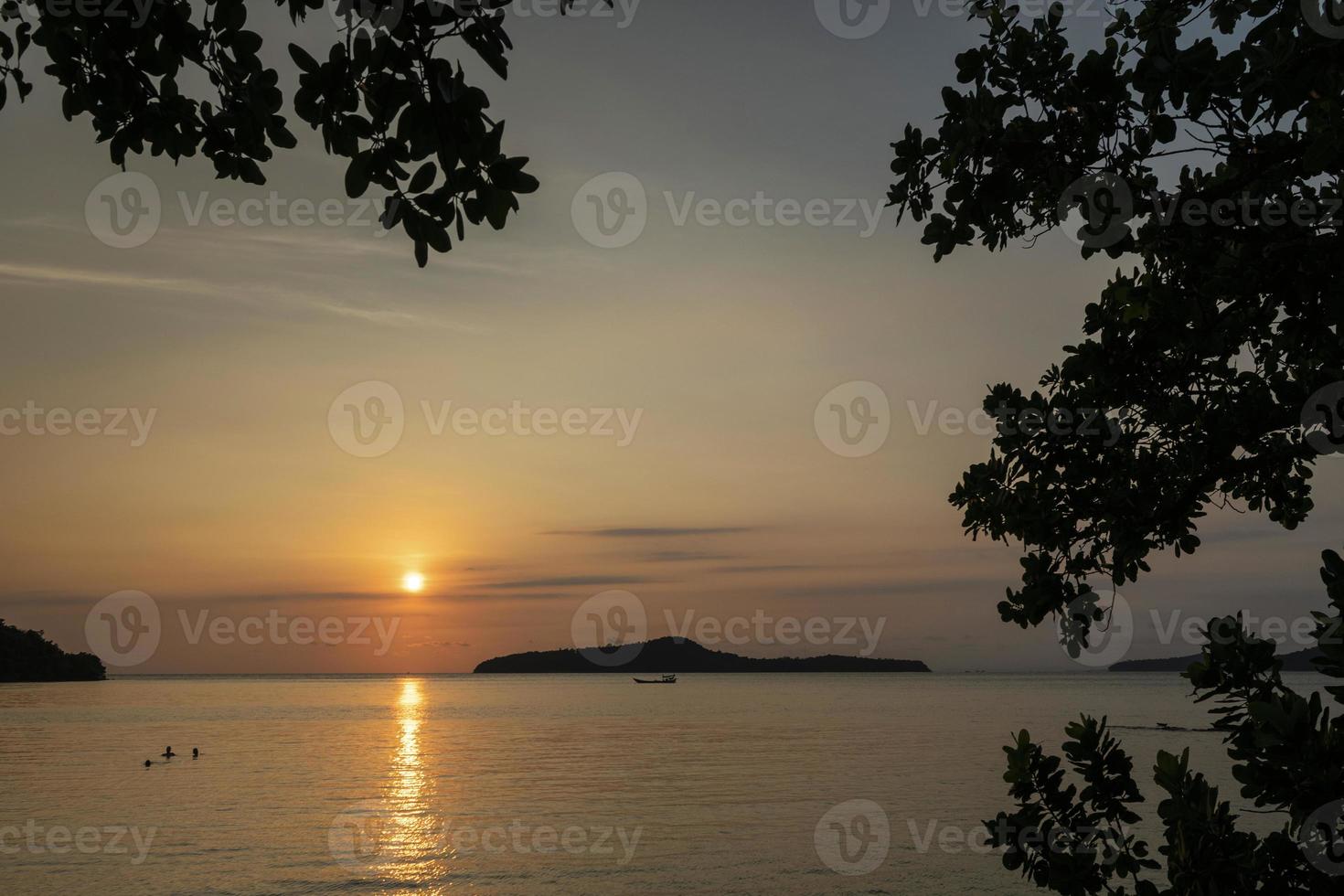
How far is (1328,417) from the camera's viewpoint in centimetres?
534

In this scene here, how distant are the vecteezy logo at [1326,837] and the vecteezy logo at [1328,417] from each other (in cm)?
210

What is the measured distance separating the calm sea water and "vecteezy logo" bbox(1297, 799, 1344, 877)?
25.7 meters

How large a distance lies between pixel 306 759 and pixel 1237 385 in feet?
243

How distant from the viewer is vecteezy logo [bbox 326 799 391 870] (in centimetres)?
3316

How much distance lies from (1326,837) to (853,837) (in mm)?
A: 33680

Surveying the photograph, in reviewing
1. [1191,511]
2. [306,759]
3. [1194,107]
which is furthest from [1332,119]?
[306,759]

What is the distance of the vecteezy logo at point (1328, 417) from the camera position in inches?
203

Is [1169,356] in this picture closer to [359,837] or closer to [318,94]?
[318,94]

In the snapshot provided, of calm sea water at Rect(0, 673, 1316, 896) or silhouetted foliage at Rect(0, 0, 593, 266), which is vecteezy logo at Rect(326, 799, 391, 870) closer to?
calm sea water at Rect(0, 673, 1316, 896)

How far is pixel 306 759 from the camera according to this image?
7006 cm

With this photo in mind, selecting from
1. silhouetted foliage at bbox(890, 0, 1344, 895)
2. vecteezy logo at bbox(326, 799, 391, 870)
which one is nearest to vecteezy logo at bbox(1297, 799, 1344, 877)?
silhouetted foliage at bbox(890, 0, 1344, 895)

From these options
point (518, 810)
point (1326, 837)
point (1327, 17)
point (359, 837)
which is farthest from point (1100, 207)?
point (518, 810)

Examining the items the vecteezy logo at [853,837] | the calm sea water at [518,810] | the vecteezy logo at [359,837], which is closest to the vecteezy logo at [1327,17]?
the calm sea water at [518,810]

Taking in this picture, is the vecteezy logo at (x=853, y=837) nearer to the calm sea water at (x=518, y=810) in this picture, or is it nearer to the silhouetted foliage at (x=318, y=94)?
the calm sea water at (x=518, y=810)
